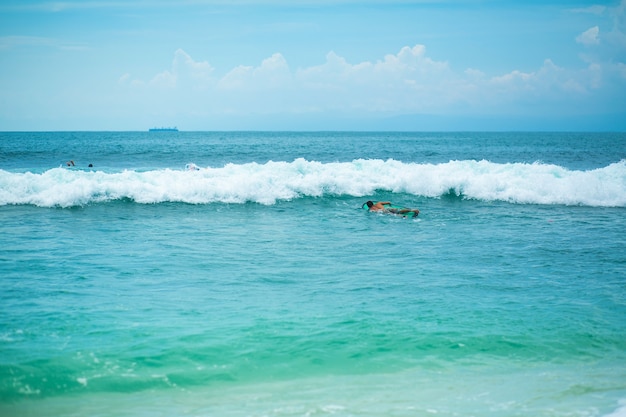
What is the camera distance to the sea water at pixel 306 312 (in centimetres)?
577

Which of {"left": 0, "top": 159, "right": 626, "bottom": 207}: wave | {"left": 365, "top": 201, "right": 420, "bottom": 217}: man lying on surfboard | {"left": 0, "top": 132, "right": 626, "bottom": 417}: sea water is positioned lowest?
{"left": 0, "top": 132, "right": 626, "bottom": 417}: sea water

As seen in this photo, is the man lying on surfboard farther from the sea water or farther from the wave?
the wave

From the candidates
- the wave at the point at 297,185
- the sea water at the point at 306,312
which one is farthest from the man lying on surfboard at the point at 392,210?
the wave at the point at 297,185

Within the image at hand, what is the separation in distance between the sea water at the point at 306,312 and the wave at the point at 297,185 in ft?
3.44

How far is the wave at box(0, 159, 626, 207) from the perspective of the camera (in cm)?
1867

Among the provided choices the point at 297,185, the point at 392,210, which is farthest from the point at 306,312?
the point at 297,185

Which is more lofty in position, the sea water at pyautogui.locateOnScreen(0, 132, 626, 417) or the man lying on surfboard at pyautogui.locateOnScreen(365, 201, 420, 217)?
the man lying on surfboard at pyautogui.locateOnScreen(365, 201, 420, 217)

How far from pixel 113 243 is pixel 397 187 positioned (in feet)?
43.8

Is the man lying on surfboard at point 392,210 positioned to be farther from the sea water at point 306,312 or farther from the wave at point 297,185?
the wave at point 297,185

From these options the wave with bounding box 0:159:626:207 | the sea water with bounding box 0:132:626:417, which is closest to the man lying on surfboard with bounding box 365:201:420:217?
the sea water with bounding box 0:132:626:417

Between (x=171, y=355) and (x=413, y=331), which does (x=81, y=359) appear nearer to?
(x=171, y=355)

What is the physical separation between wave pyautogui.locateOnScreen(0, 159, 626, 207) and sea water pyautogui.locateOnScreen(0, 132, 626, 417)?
1048 millimetres

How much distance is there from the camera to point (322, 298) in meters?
8.76

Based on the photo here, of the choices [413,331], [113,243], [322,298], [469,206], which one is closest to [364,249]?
[322,298]
